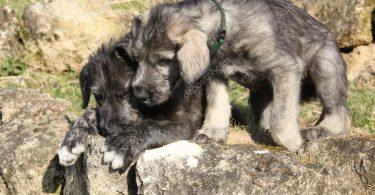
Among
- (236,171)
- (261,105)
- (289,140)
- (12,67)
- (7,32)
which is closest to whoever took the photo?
(236,171)

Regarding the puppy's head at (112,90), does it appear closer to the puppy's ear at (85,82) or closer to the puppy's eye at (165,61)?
the puppy's ear at (85,82)

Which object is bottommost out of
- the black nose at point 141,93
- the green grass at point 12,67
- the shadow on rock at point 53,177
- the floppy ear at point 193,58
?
the green grass at point 12,67

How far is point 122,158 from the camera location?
185 inches

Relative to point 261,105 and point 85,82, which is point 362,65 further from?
point 85,82

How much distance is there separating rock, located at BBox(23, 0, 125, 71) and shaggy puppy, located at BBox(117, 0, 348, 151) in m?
3.80

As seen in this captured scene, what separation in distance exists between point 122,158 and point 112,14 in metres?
5.23

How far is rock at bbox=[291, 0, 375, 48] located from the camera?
8.46m

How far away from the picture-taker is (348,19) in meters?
8.52

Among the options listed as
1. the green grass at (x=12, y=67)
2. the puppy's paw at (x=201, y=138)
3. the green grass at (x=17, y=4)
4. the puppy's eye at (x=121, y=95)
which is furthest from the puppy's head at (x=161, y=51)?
the green grass at (x=17, y=4)

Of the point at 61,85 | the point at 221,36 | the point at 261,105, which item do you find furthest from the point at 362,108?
the point at 61,85

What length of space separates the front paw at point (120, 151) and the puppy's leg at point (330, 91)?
1.92m

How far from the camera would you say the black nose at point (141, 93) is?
5086mm

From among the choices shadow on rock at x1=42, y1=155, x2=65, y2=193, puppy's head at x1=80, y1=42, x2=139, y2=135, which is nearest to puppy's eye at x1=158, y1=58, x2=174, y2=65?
Result: puppy's head at x1=80, y1=42, x2=139, y2=135

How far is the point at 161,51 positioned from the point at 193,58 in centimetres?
37
